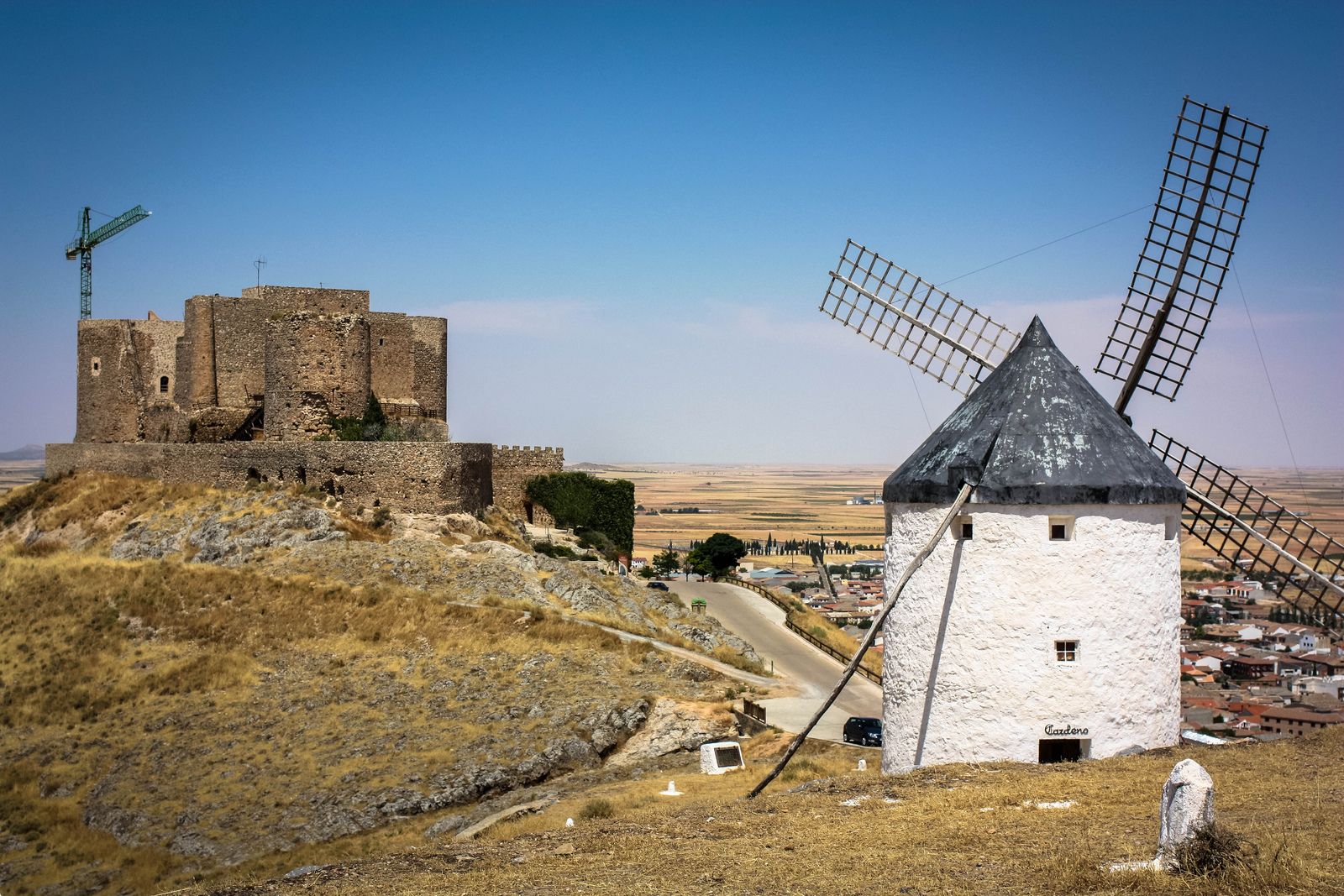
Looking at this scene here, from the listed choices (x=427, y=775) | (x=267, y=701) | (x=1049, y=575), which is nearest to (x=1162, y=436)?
(x=1049, y=575)

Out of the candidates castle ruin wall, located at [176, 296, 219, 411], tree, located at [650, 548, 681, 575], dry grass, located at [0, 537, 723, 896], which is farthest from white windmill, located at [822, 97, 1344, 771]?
tree, located at [650, 548, 681, 575]

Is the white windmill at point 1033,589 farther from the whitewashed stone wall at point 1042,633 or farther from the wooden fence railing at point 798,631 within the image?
the wooden fence railing at point 798,631

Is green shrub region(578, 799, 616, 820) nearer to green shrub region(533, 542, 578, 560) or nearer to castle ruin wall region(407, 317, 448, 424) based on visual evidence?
green shrub region(533, 542, 578, 560)

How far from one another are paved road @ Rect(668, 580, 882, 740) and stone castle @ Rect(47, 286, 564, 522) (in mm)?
7863

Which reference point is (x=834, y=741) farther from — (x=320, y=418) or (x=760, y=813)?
(x=320, y=418)

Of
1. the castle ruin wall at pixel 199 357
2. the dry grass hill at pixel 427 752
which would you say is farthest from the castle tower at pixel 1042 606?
the castle ruin wall at pixel 199 357

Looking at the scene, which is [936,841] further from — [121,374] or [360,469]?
[121,374]

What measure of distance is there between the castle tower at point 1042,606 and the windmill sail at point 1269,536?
1764mm

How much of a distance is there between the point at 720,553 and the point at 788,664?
21.2m

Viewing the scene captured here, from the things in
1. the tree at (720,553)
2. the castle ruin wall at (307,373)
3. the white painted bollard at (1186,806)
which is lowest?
the tree at (720,553)

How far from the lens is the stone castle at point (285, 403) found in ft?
120

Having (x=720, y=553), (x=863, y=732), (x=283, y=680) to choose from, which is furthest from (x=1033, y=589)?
(x=720, y=553)

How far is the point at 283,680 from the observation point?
28234 millimetres

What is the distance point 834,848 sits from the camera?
12422 mm
